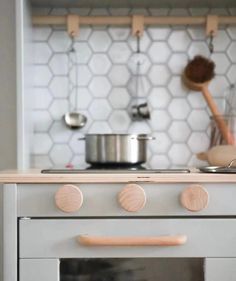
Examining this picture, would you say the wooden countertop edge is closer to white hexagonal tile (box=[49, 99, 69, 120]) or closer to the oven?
the oven

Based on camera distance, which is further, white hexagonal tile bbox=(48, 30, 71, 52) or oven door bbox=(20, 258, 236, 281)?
white hexagonal tile bbox=(48, 30, 71, 52)

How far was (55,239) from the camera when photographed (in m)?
0.94

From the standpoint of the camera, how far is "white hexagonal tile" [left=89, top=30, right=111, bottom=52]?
147 centimetres

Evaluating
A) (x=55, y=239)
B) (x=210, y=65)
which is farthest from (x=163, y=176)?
(x=210, y=65)

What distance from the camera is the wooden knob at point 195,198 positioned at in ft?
3.01

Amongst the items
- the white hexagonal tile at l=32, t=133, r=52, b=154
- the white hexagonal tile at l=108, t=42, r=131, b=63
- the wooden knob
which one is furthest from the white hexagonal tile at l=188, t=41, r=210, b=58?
the wooden knob

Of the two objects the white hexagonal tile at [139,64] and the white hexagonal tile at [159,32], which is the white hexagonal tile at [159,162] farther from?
the white hexagonal tile at [159,32]

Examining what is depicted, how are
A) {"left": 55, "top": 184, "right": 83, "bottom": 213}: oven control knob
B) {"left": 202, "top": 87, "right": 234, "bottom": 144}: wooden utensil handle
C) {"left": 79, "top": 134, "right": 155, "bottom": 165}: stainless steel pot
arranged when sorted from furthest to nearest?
{"left": 202, "top": 87, "right": 234, "bottom": 144}: wooden utensil handle → {"left": 79, "top": 134, "right": 155, "bottom": 165}: stainless steel pot → {"left": 55, "top": 184, "right": 83, "bottom": 213}: oven control knob

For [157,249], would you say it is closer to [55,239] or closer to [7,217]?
[55,239]

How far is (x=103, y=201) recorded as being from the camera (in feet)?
3.10

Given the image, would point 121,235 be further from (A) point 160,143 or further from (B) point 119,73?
(B) point 119,73

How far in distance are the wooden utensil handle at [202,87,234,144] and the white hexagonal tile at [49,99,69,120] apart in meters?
0.47

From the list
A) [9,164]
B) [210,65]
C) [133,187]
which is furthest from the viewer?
[210,65]

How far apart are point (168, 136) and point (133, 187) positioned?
59cm
